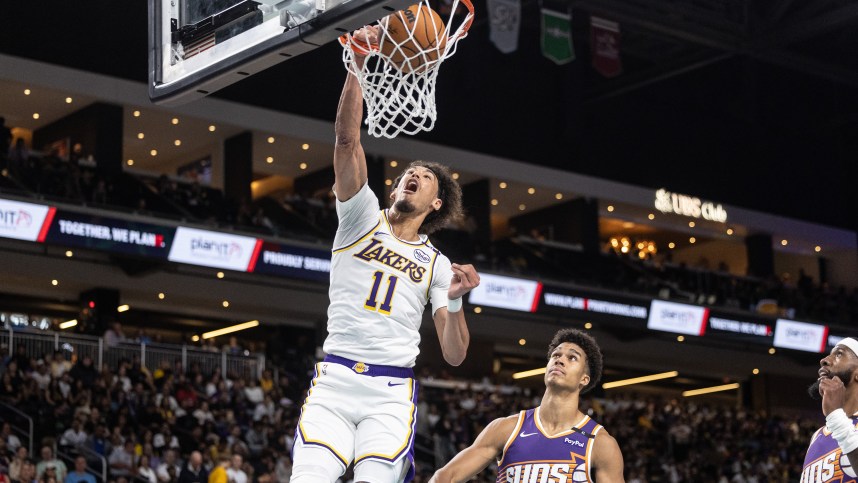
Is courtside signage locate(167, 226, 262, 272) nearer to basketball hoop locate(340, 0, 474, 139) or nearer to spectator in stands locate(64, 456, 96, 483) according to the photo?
spectator in stands locate(64, 456, 96, 483)

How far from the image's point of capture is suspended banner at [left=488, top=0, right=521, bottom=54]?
31.4 meters

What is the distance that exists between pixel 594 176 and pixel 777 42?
6.88m

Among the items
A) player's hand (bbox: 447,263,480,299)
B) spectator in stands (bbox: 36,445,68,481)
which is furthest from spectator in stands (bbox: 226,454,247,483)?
player's hand (bbox: 447,263,480,299)

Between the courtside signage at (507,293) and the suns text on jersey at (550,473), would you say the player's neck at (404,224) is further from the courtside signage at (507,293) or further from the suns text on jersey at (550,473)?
the courtside signage at (507,293)

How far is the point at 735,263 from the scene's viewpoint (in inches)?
1796

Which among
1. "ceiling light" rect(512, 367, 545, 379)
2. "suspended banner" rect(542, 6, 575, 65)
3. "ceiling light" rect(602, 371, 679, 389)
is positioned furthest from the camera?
"ceiling light" rect(602, 371, 679, 389)

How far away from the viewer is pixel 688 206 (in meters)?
39.7

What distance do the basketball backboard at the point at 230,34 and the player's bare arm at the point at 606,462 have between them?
2.90m

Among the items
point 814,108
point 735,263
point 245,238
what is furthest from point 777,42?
point 245,238

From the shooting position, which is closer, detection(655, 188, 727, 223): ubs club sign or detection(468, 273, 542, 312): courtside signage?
detection(468, 273, 542, 312): courtside signage

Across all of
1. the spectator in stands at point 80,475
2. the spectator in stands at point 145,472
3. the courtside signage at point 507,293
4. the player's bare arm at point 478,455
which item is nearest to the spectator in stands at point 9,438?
the spectator in stands at point 80,475

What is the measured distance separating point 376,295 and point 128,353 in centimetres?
1822

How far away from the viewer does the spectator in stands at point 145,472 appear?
17438mm

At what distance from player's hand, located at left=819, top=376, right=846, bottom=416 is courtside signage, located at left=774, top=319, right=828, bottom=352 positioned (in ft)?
98.4
